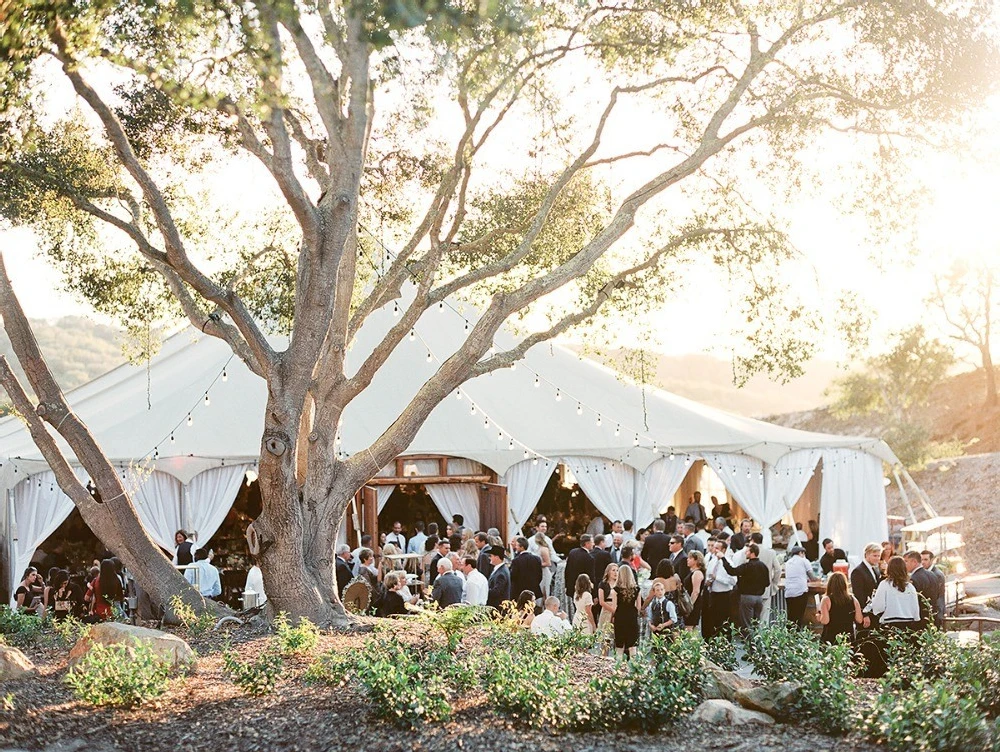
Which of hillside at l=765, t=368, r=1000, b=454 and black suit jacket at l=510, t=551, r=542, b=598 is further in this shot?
hillside at l=765, t=368, r=1000, b=454

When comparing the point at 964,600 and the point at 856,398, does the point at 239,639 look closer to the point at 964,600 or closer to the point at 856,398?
the point at 964,600

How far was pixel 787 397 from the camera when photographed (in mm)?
120125

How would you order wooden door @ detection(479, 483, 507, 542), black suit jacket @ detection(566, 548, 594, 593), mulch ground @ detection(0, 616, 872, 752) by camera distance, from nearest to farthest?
mulch ground @ detection(0, 616, 872, 752) < black suit jacket @ detection(566, 548, 594, 593) < wooden door @ detection(479, 483, 507, 542)

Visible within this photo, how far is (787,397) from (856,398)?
279 feet

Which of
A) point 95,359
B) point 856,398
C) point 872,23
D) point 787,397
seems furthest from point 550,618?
point 787,397

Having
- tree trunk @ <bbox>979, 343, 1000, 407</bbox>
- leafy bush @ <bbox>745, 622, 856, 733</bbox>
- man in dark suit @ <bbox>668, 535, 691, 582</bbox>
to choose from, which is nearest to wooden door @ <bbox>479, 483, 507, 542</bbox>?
man in dark suit @ <bbox>668, 535, 691, 582</bbox>

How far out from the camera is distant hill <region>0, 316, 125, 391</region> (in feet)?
325

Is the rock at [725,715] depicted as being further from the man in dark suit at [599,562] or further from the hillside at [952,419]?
the hillside at [952,419]

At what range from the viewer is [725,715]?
6059 millimetres

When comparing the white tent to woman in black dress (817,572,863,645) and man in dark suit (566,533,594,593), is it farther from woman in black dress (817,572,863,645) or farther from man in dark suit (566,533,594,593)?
woman in black dress (817,572,863,645)

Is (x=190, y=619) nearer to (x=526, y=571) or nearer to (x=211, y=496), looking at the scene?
(x=526, y=571)

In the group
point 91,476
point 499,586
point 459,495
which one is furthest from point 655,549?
point 91,476

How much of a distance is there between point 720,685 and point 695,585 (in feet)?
11.3

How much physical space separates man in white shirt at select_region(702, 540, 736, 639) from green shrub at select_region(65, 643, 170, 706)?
535cm
